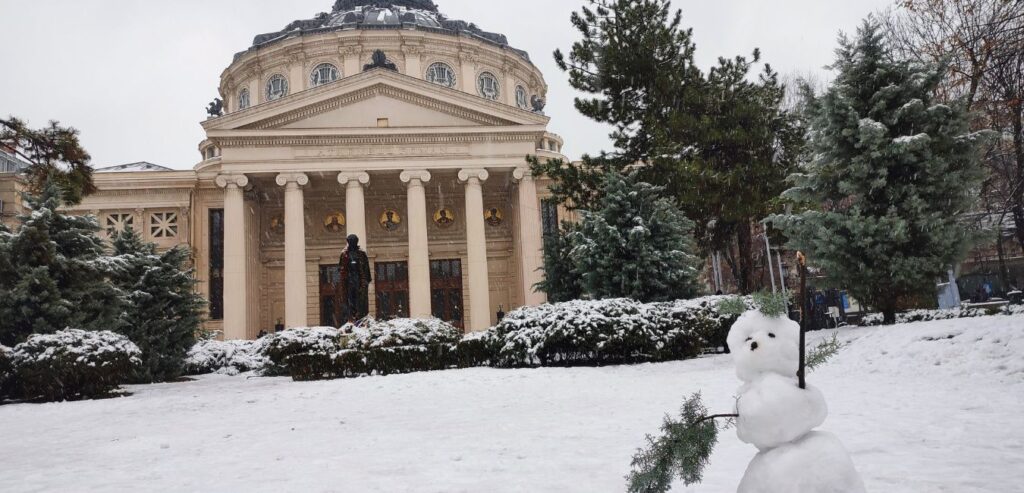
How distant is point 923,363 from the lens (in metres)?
9.63

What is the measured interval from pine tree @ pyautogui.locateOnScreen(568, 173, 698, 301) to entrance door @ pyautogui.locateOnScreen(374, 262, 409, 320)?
20.6 meters

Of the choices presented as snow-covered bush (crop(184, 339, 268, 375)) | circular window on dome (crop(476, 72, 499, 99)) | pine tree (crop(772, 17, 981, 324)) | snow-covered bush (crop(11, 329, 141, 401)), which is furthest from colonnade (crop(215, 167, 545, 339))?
snow-covered bush (crop(11, 329, 141, 401))

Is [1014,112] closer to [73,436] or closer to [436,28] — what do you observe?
[73,436]

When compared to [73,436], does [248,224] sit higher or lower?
higher

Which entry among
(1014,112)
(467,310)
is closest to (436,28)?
(467,310)

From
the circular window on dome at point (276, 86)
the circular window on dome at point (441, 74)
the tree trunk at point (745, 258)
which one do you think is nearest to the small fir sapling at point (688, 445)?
the tree trunk at point (745, 258)

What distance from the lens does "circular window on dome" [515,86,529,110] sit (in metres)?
46.8

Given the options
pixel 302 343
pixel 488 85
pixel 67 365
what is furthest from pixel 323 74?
pixel 67 365

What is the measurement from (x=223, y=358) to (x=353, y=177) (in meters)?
11.4

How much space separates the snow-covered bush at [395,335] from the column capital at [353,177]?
1619 cm

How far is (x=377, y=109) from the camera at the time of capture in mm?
32500

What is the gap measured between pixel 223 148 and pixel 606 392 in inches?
1066

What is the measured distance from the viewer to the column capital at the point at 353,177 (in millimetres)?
31094

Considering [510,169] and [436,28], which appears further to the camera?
[436,28]
